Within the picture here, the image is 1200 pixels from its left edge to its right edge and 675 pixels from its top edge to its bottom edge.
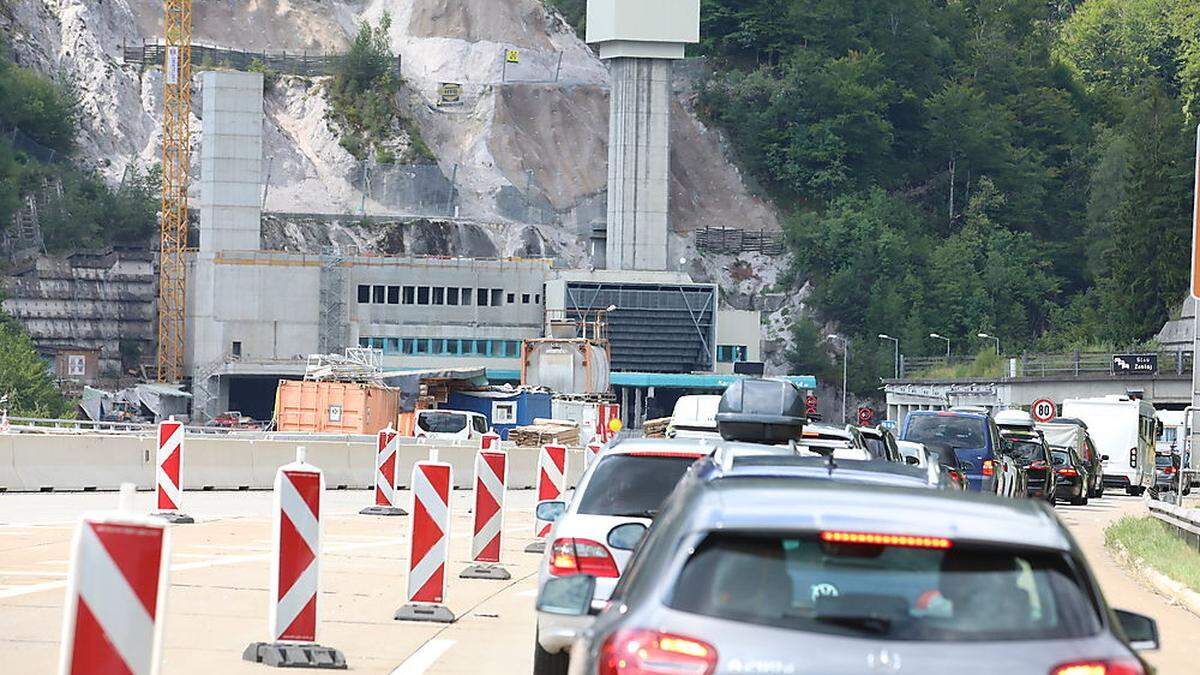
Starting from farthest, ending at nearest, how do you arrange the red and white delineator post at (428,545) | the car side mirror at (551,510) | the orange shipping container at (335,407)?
the orange shipping container at (335,407) < the red and white delineator post at (428,545) < the car side mirror at (551,510)

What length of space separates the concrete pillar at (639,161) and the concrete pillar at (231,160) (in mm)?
21052

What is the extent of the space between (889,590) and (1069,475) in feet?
128

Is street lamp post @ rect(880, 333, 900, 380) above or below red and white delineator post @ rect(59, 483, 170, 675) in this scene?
below

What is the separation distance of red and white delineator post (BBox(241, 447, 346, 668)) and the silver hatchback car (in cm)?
568

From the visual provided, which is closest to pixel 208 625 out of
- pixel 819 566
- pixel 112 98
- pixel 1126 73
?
pixel 819 566

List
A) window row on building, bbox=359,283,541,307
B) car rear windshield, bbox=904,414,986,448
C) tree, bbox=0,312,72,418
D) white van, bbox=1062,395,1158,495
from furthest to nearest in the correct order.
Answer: window row on building, bbox=359,283,541,307 < tree, bbox=0,312,72,418 < white van, bbox=1062,395,1158,495 < car rear windshield, bbox=904,414,986,448

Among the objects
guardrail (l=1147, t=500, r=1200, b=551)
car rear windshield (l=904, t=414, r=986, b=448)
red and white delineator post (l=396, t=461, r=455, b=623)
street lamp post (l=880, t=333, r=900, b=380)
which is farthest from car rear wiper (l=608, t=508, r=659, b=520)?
street lamp post (l=880, t=333, r=900, b=380)

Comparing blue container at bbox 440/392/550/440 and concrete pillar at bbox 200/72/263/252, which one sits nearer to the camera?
blue container at bbox 440/392/550/440

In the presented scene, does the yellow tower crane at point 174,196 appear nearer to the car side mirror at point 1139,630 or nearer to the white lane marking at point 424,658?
the white lane marking at point 424,658

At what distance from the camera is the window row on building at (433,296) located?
113312 mm

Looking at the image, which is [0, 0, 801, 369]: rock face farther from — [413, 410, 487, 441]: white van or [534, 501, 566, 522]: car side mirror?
[534, 501, 566, 522]: car side mirror

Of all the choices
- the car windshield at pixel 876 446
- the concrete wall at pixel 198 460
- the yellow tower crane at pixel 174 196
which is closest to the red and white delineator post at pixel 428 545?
the car windshield at pixel 876 446

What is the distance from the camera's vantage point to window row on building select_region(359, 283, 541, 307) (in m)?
113

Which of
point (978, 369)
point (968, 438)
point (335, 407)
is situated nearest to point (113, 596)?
point (968, 438)
